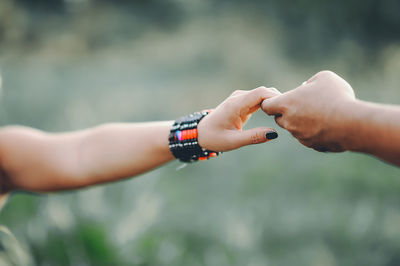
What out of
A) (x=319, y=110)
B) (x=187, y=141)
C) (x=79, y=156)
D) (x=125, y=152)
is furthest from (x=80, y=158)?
(x=319, y=110)

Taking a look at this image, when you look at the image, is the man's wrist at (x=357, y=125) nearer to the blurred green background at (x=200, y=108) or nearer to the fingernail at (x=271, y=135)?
the fingernail at (x=271, y=135)

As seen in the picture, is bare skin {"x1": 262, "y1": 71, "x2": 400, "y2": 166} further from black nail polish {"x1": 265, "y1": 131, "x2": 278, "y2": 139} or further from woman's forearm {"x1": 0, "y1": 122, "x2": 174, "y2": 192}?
woman's forearm {"x1": 0, "y1": 122, "x2": 174, "y2": 192}

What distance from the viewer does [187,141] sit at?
33.7 inches

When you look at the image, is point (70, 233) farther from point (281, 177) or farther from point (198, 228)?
point (281, 177)

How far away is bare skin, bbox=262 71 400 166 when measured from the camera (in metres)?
0.60

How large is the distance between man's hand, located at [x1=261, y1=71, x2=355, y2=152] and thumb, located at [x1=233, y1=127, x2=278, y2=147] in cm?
5

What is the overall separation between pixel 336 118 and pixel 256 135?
0.54ft

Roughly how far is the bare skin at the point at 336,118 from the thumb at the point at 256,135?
5cm

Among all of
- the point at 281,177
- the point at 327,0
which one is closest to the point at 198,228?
the point at 281,177

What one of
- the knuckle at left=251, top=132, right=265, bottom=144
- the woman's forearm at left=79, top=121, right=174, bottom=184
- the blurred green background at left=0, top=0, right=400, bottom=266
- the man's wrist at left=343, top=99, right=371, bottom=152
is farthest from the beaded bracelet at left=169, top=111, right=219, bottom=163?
the blurred green background at left=0, top=0, right=400, bottom=266

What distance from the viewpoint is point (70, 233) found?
1887 millimetres

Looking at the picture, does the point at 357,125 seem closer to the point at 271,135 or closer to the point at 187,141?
the point at 271,135

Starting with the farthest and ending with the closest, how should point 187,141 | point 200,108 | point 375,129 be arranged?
point 200,108
point 187,141
point 375,129

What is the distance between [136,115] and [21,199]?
80 centimetres
